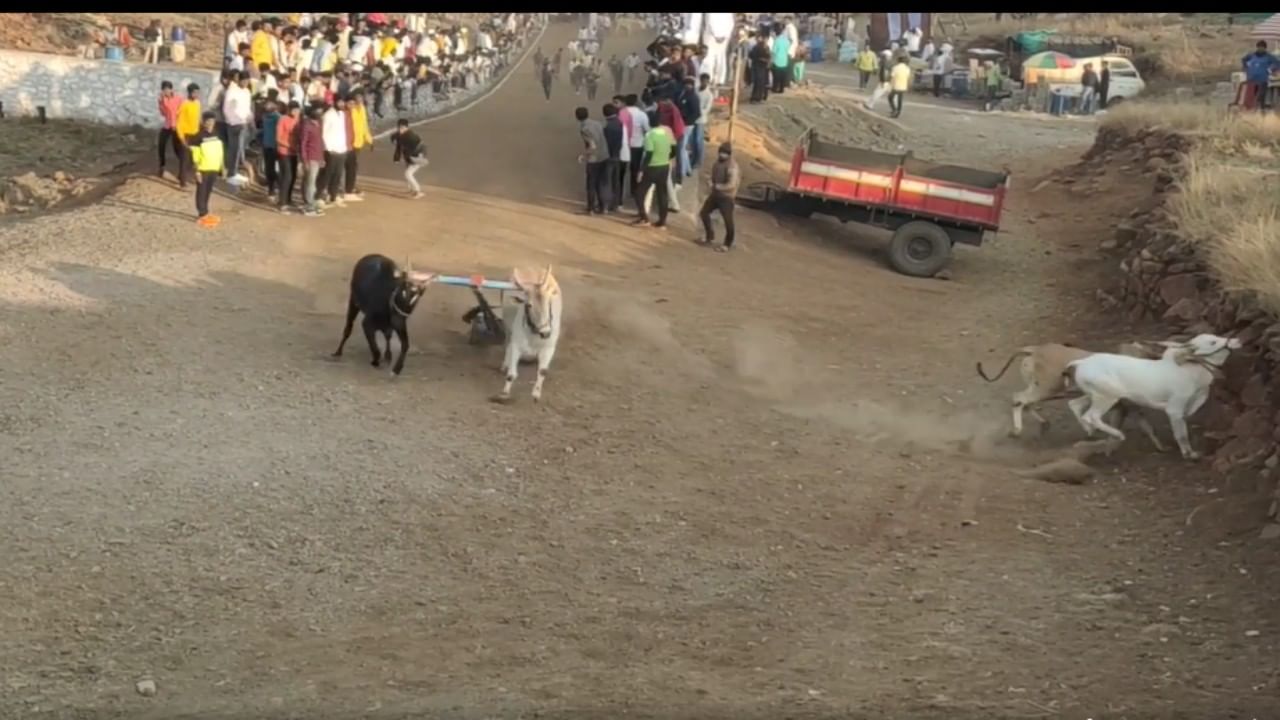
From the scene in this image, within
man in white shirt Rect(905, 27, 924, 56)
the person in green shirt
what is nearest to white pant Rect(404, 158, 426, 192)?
the person in green shirt

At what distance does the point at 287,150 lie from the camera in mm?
17328

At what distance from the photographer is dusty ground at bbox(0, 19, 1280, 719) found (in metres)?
6.55

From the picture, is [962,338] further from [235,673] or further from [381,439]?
[235,673]

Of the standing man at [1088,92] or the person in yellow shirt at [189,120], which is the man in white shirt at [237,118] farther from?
the standing man at [1088,92]

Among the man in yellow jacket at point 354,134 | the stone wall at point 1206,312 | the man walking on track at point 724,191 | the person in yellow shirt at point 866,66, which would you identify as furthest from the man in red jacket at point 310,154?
the person in yellow shirt at point 866,66

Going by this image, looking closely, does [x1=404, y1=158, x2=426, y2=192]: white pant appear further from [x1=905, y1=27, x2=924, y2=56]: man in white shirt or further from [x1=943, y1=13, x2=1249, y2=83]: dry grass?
[x1=905, y1=27, x2=924, y2=56]: man in white shirt

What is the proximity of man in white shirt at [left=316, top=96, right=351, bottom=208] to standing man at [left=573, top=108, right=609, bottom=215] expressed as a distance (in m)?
3.06

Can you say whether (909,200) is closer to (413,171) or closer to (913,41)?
(413,171)

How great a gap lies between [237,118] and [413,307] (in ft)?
24.5

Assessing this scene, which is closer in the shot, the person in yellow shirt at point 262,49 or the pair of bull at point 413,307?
the pair of bull at point 413,307

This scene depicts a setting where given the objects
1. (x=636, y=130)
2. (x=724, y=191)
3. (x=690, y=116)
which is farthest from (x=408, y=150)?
(x=724, y=191)

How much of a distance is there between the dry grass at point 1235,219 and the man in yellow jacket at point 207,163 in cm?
1118

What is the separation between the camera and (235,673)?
6.52 metres

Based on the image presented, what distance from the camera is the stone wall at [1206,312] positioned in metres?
9.59
